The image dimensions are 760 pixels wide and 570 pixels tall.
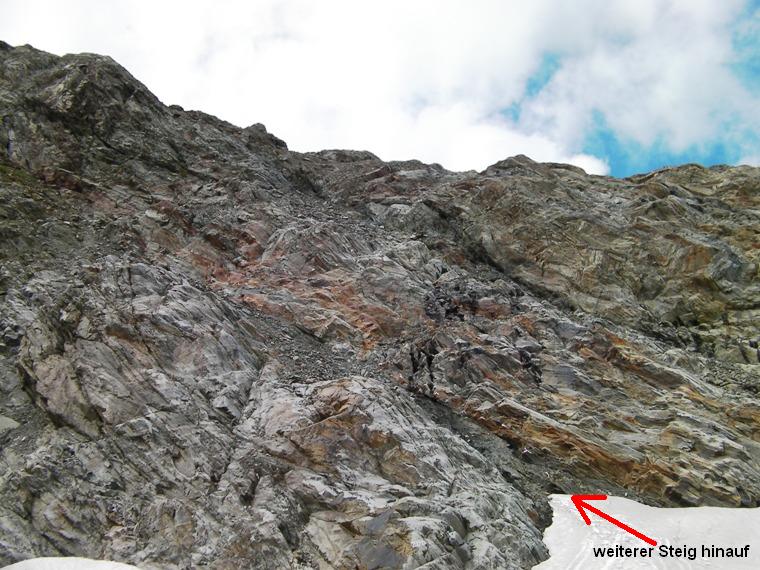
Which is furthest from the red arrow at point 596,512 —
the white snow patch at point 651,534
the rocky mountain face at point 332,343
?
the rocky mountain face at point 332,343

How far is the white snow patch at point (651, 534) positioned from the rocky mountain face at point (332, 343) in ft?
2.33

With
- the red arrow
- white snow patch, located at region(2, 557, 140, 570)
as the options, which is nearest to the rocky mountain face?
white snow patch, located at region(2, 557, 140, 570)

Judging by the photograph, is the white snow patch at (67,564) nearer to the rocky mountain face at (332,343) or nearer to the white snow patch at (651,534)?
the rocky mountain face at (332,343)

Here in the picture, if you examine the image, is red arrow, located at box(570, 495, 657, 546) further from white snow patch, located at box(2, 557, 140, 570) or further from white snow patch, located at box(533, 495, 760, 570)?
white snow patch, located at box(2, 557, 140, 570)

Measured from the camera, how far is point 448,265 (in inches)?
1254

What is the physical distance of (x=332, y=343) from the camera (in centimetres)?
2391

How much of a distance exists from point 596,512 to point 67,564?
1468cm

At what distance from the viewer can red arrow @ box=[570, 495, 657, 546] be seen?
1665 centimetres

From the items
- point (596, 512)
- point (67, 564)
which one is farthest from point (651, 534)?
point (67, 564)

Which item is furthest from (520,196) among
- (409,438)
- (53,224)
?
(53,224)

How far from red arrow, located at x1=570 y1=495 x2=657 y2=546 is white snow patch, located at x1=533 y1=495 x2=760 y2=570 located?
0.16 meters

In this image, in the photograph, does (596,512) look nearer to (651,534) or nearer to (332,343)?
(651,534)

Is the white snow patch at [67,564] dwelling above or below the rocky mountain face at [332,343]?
below

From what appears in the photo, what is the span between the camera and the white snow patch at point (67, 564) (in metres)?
12.5
